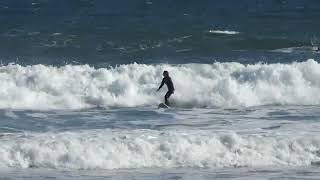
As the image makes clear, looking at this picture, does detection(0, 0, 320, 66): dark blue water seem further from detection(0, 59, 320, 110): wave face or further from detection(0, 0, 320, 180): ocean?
detection(0, 59, 320, 110): wave face

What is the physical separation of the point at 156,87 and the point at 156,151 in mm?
9433

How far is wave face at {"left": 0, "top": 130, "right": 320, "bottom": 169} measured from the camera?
55.4 ft

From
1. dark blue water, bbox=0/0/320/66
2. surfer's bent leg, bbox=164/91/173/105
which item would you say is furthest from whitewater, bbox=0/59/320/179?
dark blue water, bbox=0/0/320/66

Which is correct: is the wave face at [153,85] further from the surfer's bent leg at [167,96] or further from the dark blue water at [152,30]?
the dark blue water at [152,30]

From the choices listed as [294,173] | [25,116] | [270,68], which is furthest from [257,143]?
[270,68]

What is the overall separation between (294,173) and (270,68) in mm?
11588

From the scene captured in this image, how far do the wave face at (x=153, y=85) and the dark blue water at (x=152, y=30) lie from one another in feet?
9.23

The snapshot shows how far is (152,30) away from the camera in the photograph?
36.1 m

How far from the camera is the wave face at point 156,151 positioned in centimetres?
1689

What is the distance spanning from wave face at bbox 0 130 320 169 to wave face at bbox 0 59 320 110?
6.63 meters

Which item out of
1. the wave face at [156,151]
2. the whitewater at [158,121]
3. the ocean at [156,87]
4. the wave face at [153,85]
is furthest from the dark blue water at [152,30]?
the wave face at [156,151]

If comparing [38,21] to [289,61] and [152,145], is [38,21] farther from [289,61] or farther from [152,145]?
[152,145]

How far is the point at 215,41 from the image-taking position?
1362 inches

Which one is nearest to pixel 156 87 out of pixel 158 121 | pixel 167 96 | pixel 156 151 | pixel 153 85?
pixel 153 85
